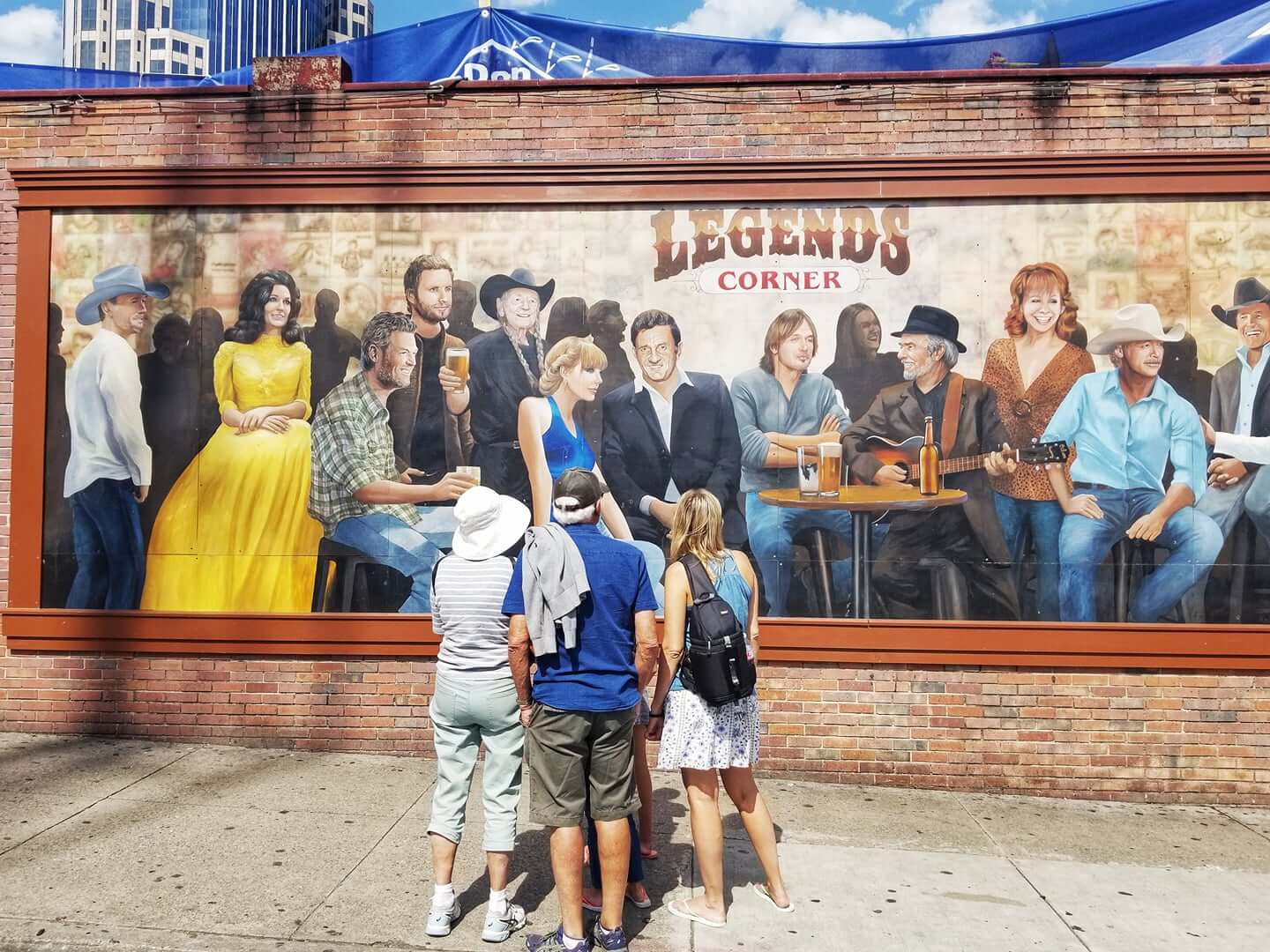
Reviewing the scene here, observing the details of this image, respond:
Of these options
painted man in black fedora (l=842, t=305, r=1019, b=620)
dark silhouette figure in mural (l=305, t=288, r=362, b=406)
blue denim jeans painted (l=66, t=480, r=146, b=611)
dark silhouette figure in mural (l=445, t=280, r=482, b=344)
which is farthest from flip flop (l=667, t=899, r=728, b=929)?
blue denim jeans painted (l=66, t=480, r=146, b=611)

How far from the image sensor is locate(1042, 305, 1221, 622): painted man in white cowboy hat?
6141 mm

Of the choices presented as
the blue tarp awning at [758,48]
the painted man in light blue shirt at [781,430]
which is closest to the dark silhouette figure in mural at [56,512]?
the blue tarp awning at [758,48]

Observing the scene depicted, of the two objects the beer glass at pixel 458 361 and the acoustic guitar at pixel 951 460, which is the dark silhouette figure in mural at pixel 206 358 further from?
the acoustic guitar at pixel 951 460

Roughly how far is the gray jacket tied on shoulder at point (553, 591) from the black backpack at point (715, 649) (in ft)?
1.75

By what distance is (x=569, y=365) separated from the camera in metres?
6.46

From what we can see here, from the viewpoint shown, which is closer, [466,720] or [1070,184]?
[466,720]

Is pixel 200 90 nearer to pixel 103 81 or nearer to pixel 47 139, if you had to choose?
pixel 47 139

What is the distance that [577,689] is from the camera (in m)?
3.76

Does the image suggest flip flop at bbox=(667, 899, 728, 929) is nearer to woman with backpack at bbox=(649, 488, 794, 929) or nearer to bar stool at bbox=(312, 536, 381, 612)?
woman with backpack at bbox=(649, 488, 794, 929)

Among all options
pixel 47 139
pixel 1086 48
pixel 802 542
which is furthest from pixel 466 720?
pixel 1086 48

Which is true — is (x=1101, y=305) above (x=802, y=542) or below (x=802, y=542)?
above

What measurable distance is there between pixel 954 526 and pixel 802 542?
1.01 metres

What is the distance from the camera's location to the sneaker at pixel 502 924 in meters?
3.93

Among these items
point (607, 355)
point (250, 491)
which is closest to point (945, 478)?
point (607, 355)
